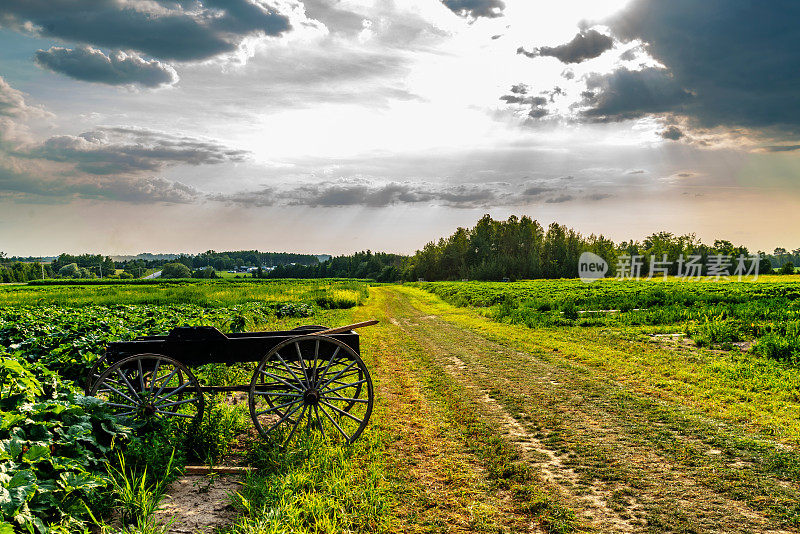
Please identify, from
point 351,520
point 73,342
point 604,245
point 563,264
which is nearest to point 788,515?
point 351,520

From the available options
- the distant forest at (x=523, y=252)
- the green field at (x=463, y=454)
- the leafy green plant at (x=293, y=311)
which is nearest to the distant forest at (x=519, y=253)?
the distant forest at (x=523, y=252)

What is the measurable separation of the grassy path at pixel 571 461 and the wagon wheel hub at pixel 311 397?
1240 millimetres

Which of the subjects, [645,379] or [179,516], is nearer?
[179,516]

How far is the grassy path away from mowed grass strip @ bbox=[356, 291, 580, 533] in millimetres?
17

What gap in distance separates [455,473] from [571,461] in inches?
60.0

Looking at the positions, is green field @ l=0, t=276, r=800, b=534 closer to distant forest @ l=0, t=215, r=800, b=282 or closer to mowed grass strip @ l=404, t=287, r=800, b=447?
mowed grass strip @ l=404, t=287, r=800, b=447

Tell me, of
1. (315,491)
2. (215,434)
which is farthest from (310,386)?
(315,491)

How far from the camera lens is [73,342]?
9.01 meters

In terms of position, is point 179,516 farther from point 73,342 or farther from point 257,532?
point 73,342

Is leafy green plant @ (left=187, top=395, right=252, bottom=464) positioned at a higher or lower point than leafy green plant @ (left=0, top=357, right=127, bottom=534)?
lower

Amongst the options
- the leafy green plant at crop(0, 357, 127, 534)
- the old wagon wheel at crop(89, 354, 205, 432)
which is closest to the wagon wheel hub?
the old wagon wheel at crop(89, 354, 205, 432)

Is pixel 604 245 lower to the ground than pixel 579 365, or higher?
higher

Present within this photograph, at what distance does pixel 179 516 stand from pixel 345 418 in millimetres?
2922

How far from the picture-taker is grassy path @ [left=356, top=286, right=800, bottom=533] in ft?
13.9
